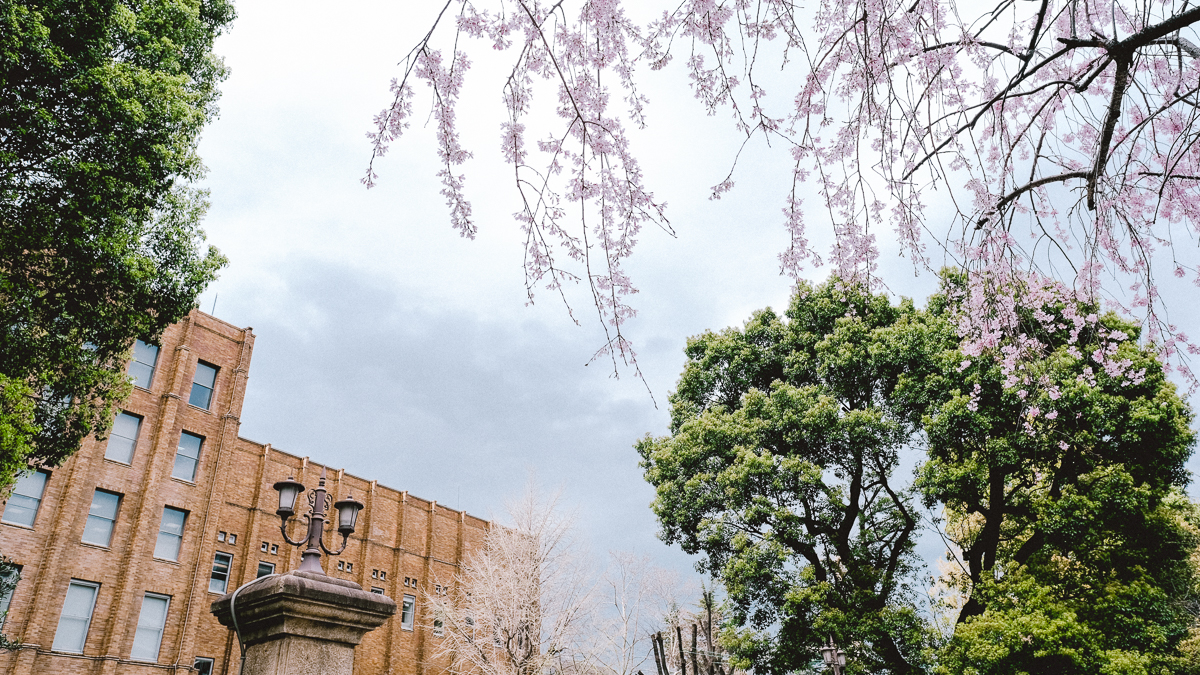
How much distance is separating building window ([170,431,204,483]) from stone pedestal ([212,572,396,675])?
1542 centimetres

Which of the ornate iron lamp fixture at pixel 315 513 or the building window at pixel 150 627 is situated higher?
the building window at pixel 150 627

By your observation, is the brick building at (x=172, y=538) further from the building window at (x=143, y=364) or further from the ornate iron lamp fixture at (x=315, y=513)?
the ornate iron lamp fixture at (x=315, y=513)

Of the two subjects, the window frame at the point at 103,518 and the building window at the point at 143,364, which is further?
the building window at the point at 143,364

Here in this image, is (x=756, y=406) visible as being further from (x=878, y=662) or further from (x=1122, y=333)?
(x=1122, y=333)

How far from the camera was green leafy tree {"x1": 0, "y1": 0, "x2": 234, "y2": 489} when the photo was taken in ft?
23.6

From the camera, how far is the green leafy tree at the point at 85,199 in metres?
7.18

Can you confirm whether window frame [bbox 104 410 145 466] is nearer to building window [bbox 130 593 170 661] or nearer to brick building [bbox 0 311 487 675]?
brick building [bbox 0 311 487 675]

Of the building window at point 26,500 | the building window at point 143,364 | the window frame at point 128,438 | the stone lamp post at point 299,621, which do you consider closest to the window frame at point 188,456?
the window frame at point 128,438

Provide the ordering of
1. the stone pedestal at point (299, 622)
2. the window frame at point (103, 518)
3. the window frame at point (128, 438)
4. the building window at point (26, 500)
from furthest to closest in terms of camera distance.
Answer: the window frame at point (128, 438) < the window frame at point (103, 518) < the building window at point (26, 500) < the stone pedestal at point (299, 622)

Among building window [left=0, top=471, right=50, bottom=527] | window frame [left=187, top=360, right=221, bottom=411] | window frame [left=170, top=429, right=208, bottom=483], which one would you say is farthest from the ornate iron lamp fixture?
window frame [left=187, top=360, right=221, bottom=411]

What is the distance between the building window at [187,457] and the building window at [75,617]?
3243 mm

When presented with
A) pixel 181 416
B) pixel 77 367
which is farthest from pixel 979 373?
pixel 181 416

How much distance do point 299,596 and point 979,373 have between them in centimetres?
1023

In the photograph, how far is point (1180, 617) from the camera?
35.8 feet
